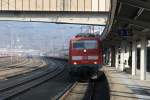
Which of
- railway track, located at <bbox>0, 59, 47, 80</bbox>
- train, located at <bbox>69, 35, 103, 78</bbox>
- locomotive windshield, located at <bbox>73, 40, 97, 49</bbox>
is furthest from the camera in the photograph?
railway track, located at <bbox>0, 59, 47, 80</bbox>

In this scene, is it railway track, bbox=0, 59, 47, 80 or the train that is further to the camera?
railway track, bbox=0, 59, 47, 80

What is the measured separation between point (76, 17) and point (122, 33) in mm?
11200

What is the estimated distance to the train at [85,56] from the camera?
3506 cm

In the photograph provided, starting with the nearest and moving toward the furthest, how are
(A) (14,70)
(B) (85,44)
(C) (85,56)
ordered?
1. (C) (85,56)
2. (B) (85,44)
3. (A) (14,70)

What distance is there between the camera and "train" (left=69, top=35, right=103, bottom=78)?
3506cm

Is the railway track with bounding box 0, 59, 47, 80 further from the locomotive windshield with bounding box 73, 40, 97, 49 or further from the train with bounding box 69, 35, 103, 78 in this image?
the locomotive windshield with bounding box 73, 40, 97, 49

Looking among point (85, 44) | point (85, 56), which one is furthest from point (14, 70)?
point (85, 56)

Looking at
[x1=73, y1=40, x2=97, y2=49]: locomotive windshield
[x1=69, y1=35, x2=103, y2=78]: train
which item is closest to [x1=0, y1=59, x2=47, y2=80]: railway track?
[x1=69, y1=35, x2=103, y2=78]: train

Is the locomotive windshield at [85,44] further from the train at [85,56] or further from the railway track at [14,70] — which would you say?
the railway track at [14,70]

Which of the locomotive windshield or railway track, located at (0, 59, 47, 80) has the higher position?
the locomotive windshield

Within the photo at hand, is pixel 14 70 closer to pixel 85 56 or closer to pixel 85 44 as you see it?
pixel 85 44

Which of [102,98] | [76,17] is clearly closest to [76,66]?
[76,17]

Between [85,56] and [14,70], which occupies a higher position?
[85,56]

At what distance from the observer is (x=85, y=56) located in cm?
3538
